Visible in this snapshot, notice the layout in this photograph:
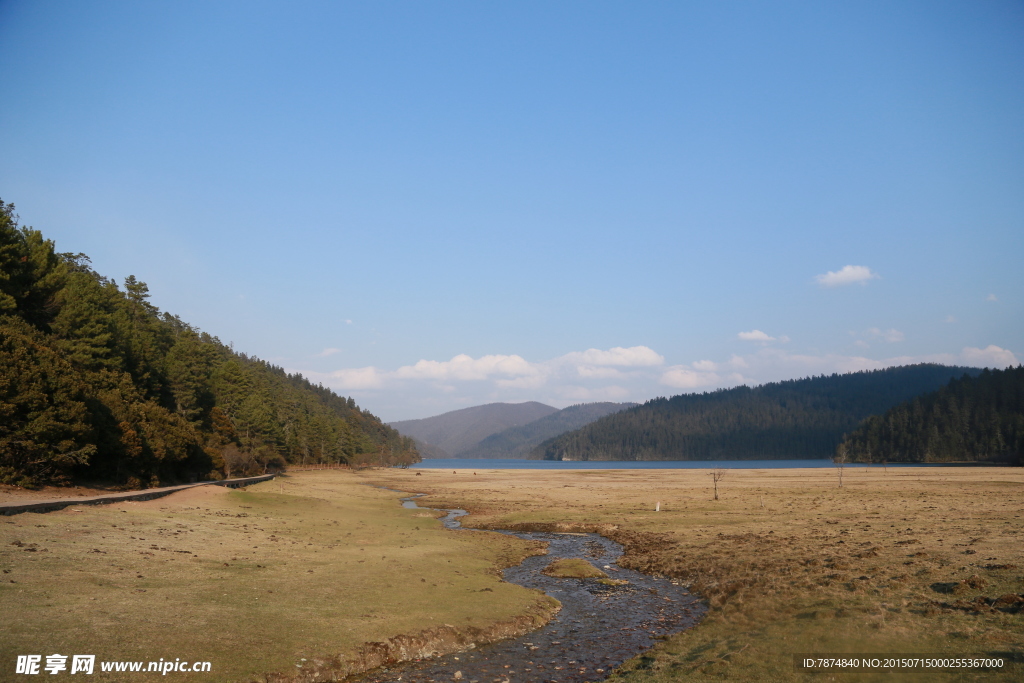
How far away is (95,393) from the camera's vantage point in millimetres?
52344

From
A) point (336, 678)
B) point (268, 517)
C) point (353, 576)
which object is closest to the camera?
point (336, 678)

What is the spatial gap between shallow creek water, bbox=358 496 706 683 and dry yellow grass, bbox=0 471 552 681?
1548 mm

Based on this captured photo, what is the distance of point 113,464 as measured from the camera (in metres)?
49.8

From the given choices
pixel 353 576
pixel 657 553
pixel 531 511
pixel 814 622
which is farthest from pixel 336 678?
pixel 531 511

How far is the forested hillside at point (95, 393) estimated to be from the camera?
40.0 metres

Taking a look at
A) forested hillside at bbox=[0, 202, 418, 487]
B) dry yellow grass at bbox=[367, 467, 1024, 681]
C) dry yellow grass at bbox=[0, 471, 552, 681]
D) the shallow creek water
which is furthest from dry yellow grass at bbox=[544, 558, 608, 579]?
forested hillside at bbox=[0, 202, 418, 487]

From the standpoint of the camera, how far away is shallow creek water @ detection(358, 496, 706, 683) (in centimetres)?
1712

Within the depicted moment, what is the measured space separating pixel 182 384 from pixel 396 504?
1832 inches

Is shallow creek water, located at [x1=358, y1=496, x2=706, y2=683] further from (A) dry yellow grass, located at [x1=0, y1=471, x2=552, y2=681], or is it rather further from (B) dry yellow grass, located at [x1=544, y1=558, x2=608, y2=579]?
(A) dry yellow grass, located at [x1=0, y1=471, x2=552, y2=681]

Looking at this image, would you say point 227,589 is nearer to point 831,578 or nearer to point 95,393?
point 831,578

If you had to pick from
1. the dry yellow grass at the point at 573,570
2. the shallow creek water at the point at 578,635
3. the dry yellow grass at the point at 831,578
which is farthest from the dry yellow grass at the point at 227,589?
the dry yellow grass at the point at 831,578

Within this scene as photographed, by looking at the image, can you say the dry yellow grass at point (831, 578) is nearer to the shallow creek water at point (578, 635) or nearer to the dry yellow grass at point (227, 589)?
the shallow creek water at point (578, 635)

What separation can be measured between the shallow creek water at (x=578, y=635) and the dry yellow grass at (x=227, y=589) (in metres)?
1.55

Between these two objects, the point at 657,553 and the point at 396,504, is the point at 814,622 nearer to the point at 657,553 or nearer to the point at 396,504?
the point at 657,553
